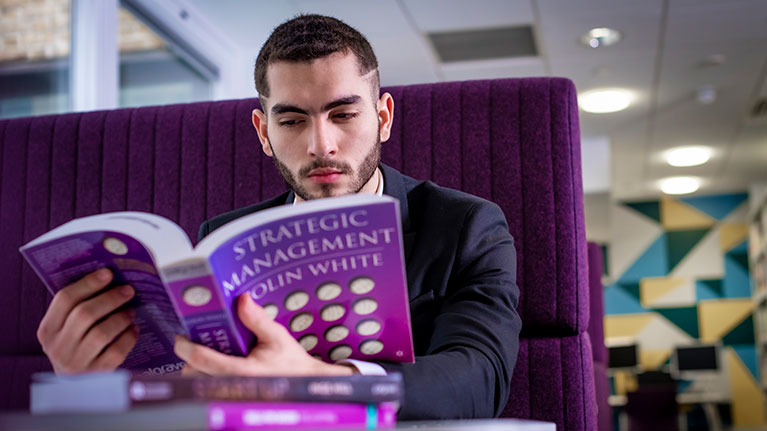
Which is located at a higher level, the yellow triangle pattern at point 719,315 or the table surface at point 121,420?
the yellow triangle pattern at point 719,315

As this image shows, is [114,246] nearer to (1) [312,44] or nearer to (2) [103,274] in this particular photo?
(2) [103,274]

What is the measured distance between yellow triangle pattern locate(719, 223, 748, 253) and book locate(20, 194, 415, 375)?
9815mm

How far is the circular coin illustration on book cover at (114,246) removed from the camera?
33.5 inches

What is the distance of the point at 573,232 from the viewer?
5.51 ft

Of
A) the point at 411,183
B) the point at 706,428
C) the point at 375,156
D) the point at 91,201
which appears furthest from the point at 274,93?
the point at 706,428

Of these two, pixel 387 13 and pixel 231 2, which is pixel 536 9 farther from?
pixel 231 2

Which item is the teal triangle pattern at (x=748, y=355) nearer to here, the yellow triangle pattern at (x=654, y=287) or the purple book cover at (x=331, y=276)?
the yellow triangle pattern at (x=654, y=287)

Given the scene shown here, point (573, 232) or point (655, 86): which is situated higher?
Result: point (655, 86)

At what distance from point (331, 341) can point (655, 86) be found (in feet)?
19.0

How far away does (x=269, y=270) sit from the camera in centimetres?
85

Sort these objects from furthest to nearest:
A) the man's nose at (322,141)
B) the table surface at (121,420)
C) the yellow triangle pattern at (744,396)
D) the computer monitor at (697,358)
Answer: the yellow triangle pattern at (744,396), the computer monitor at (697,358), the man's nose at (322,141), the table surface at (121,420)

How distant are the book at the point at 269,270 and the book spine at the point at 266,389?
0.16 m

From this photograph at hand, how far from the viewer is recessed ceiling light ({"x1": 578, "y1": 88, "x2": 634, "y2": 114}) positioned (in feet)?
21.0

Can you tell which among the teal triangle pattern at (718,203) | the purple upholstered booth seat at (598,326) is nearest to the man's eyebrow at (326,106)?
the purple upholstered booth seat at (598,326)
